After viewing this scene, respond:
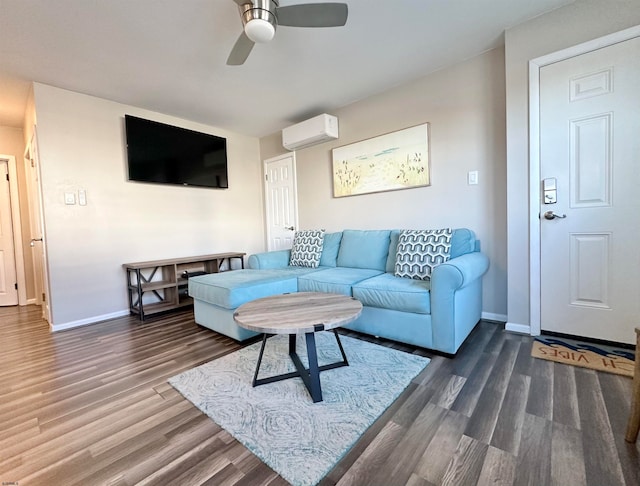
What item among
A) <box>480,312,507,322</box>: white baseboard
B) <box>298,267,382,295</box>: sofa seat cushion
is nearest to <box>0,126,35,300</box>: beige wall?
<box>298,267,382,295</box>: sofa seat cushion

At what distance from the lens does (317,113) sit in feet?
12.6

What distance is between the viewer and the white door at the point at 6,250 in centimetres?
399

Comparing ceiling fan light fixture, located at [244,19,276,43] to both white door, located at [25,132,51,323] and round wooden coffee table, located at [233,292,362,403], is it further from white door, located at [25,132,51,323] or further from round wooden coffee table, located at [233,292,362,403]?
white door, located at [25,132,51,323]

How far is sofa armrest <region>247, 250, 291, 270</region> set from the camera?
10.8ft

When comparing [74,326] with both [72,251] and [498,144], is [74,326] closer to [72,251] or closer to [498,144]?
[72,251]

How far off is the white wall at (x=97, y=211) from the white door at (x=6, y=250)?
2.02 metres

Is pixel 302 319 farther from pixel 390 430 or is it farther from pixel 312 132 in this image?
pixel 312 132

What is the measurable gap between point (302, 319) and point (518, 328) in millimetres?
1909

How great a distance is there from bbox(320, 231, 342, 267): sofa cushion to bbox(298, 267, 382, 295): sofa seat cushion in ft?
1.09

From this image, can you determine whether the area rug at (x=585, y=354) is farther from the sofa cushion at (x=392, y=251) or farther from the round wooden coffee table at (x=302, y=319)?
the round wooden coffee table at (x=302, y=319)

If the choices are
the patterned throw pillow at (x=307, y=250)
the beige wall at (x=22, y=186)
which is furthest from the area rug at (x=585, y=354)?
the beige wall at (x=22, y=186)

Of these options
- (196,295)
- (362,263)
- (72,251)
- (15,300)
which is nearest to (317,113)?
(362,263)

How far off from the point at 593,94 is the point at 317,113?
9.05 ft

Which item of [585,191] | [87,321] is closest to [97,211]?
[87,321]
